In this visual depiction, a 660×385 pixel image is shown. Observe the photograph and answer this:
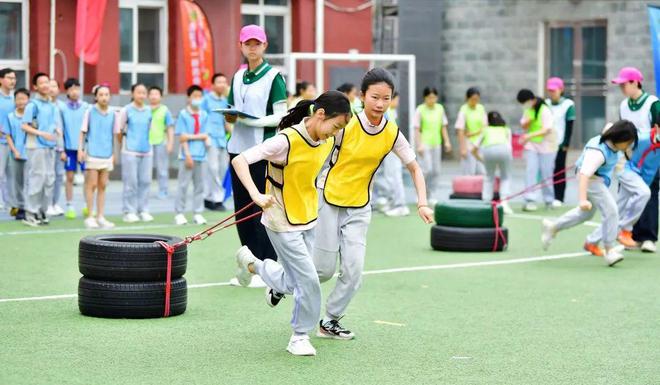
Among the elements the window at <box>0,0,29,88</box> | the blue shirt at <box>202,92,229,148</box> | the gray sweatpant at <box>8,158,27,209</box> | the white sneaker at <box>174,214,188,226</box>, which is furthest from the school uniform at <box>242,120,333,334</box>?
the window at <box>0,0,29,88</box>

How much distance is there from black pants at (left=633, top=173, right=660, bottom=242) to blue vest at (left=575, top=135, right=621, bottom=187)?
1474mm

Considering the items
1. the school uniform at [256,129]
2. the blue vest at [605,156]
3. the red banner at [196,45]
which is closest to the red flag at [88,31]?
the red banner at [196,45]

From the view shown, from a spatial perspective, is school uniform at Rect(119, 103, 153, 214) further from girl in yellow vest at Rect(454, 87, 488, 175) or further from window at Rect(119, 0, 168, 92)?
window at Rect(119, 0, 168, 92)

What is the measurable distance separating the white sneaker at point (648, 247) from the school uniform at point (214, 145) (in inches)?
248

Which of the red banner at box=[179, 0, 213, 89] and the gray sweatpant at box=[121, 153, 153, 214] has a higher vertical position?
the red banner at box=[179, 0, 213, 89]

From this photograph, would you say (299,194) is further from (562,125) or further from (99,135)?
(562,125)

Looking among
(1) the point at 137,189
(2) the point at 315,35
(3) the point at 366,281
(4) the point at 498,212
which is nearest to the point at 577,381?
(3) the point at 366,281

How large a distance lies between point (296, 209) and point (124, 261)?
5.30 feet

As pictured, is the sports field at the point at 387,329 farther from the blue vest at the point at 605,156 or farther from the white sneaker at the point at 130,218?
the white sneaker at the point at 130,218

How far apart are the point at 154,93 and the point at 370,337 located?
33.2 ft

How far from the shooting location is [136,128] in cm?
1705

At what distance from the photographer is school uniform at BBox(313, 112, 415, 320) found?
8727 millimetres

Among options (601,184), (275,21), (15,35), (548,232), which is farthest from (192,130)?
(275,21)

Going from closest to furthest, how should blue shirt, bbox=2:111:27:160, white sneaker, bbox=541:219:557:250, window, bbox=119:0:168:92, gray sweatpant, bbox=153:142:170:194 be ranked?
white sneaker, bbox=541:219:557:250
blue shirt, bbox=2:111:27:160
gray sweatpant, bbox=153:142:170:194
window, bbox=119:0:168:92
